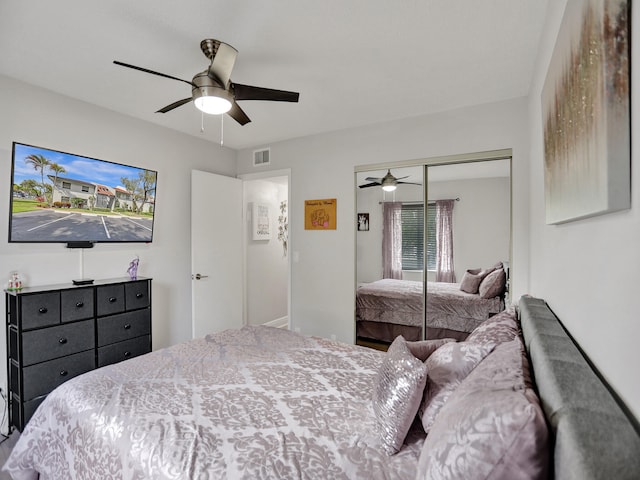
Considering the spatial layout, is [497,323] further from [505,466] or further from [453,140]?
[453,140]

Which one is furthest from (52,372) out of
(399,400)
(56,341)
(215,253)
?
(399,400)

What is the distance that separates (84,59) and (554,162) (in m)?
2.89

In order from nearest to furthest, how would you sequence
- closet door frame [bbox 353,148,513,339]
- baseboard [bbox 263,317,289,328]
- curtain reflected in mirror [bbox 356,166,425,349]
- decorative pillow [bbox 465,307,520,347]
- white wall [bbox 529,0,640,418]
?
white wall [bbox 529,0,640,418] < decorative pillow [bbox 465,307,520,347] < closet door frame [bbox 353,148,513,339] < curtain reflected in mirror [bbox 356,166,425,349] < baseboard [bbox 263,317,289,328]

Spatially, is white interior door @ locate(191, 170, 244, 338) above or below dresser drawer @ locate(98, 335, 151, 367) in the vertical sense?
above

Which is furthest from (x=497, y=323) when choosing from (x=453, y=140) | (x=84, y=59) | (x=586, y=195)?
(x=84, y=59)

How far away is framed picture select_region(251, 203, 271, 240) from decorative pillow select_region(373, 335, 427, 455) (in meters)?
3.68

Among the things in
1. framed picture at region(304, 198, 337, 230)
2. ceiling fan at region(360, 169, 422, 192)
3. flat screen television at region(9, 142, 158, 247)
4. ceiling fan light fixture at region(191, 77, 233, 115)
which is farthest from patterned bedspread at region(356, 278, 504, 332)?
flat screen television at region(9, 142, 158, 247)

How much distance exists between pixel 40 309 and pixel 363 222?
2900mm

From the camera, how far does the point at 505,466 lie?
71 cm

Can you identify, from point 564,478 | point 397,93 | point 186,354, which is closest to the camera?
point 564,478

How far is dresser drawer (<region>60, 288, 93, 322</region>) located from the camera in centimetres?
259

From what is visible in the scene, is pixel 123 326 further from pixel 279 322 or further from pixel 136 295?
pixel 279 322

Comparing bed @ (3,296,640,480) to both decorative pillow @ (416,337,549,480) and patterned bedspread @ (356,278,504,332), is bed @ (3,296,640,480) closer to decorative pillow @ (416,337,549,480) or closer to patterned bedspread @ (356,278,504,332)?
decorative pillow @ (416,337,549,480)

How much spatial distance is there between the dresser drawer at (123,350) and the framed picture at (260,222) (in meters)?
2.05
